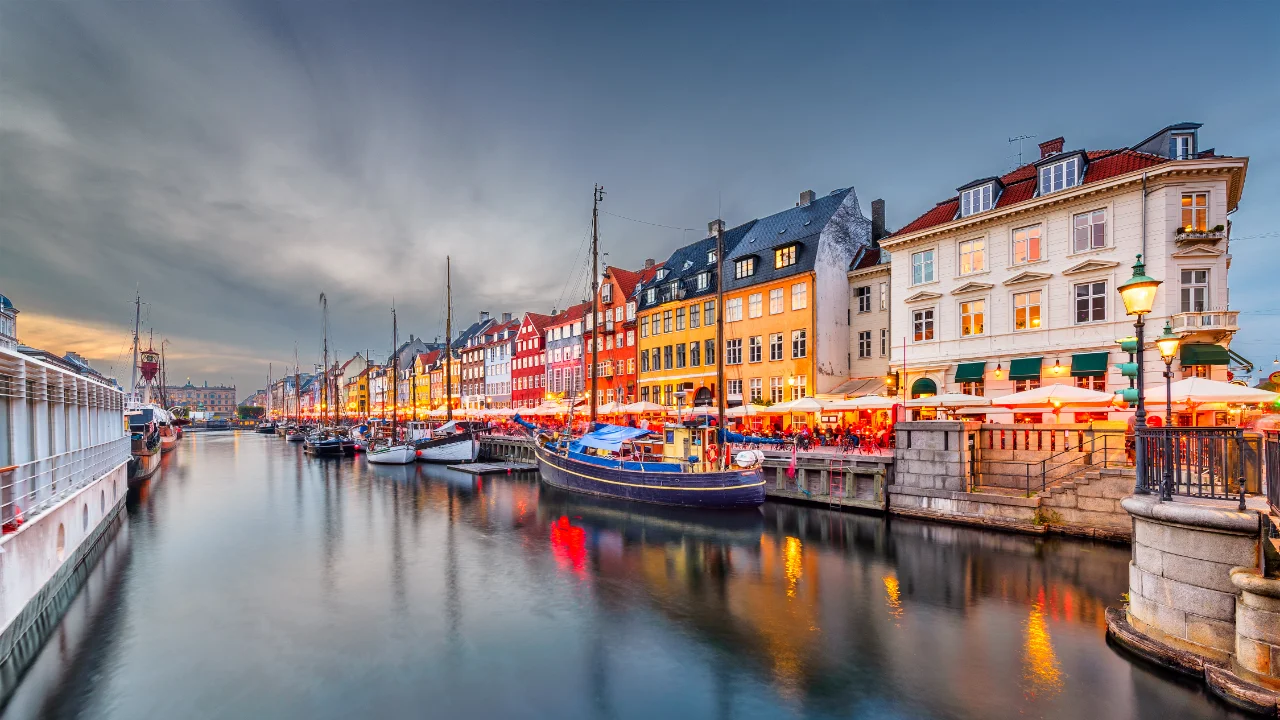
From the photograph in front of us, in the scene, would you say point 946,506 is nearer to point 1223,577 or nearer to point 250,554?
point 1223,577

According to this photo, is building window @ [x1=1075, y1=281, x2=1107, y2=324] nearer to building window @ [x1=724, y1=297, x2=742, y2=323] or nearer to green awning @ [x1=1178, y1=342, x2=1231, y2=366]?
green awning @ [x1=1178, y1=342, x2=1231, y2=366]

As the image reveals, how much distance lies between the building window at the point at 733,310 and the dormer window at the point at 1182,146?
2567 cm

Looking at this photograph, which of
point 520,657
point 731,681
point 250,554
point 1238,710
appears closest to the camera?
point 1238,710

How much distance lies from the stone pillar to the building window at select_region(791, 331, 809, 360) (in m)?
30.3

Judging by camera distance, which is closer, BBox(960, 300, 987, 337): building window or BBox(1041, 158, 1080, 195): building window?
BBox(1041, 158, 1080, 195): building window

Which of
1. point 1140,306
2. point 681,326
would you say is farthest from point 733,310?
point 1140,306

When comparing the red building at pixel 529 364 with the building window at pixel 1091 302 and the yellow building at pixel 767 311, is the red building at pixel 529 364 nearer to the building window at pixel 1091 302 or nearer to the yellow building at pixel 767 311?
the yellow building at pixel 767 311

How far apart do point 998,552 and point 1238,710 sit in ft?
Result: 37.3

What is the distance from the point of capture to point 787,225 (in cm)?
4572

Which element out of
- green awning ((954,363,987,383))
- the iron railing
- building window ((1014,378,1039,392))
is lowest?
the iron railing

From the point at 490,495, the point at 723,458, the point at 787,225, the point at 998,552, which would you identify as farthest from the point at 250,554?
the point at 787,225

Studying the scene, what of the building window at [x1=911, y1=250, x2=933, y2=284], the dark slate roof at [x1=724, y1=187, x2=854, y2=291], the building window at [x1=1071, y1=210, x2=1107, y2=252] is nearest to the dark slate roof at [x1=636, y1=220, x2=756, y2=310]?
the dark slate roof at [x1=724, y1=187, x2=854, y2=291]

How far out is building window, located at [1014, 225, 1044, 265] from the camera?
2939 centimetres

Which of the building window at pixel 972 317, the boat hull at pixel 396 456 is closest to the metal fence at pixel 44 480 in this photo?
the boat hull at pixel 396 456
